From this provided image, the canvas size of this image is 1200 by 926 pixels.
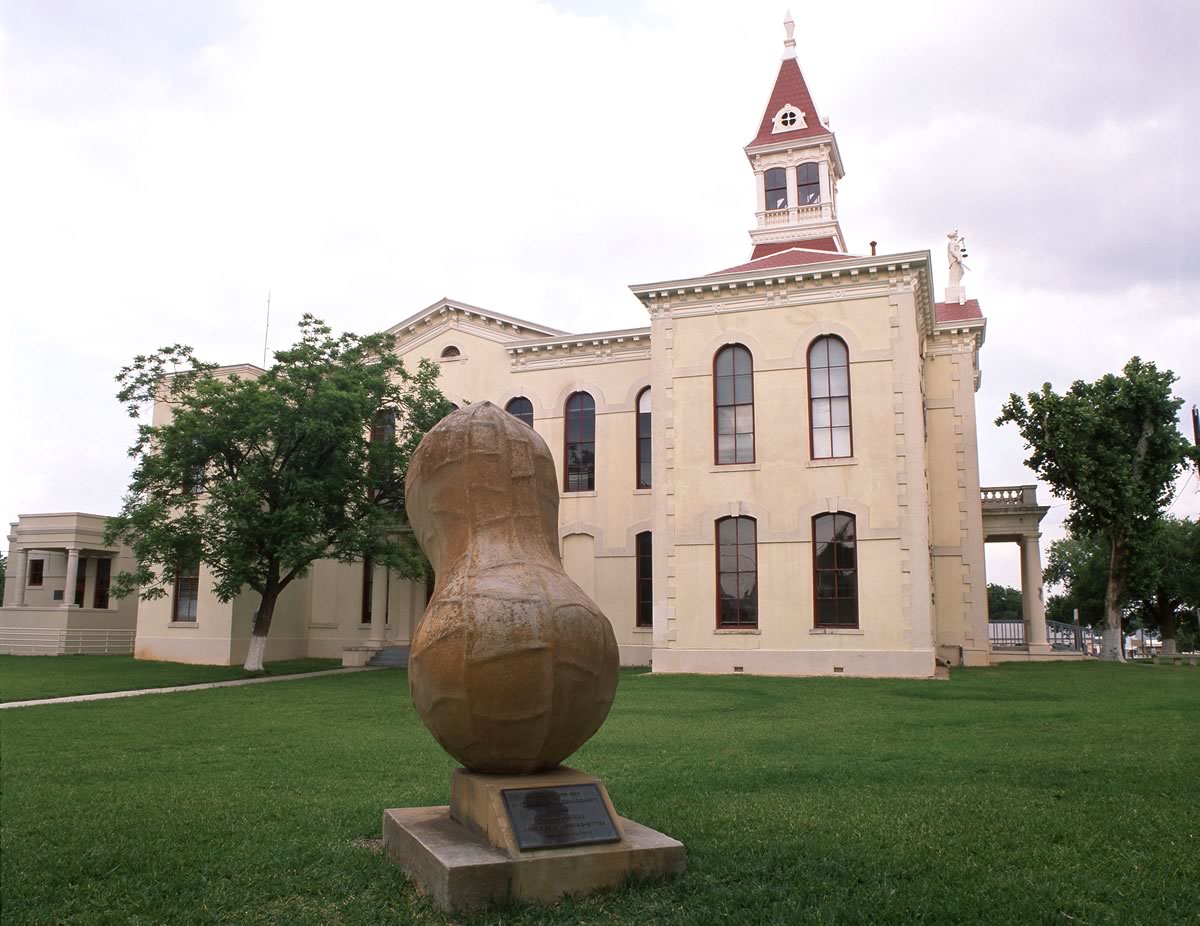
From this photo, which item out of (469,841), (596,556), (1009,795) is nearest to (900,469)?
(596,556)

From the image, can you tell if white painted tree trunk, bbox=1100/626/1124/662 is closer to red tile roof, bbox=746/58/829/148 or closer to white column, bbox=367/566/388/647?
red tile roof, bbox=746/58/829/148

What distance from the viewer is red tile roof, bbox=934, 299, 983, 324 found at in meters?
33.2

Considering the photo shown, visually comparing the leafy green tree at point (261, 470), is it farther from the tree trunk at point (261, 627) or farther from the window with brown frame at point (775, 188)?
the window with brown frame at point (775, 188)

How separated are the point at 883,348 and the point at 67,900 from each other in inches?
902

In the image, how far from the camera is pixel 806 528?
25.0 metres

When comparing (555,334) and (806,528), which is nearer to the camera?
(806,528)

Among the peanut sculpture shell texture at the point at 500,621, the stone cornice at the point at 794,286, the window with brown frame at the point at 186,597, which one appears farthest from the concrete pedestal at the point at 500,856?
the window with brown frame at the point at 186,597

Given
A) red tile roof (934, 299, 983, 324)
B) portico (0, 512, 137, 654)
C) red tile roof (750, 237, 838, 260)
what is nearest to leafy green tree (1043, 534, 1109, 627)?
red tile roof (934, 299, 983, 324)

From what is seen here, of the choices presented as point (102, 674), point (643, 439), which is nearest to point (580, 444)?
point (643, 439)

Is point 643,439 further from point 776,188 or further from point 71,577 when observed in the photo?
point 71,577

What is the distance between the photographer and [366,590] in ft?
111

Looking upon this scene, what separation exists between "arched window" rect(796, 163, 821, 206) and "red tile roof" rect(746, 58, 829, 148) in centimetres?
108

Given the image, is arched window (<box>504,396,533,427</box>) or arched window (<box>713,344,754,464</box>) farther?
arched window (<box>504,396,533,427</box>)

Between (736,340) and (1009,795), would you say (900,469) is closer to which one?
(736,340)
